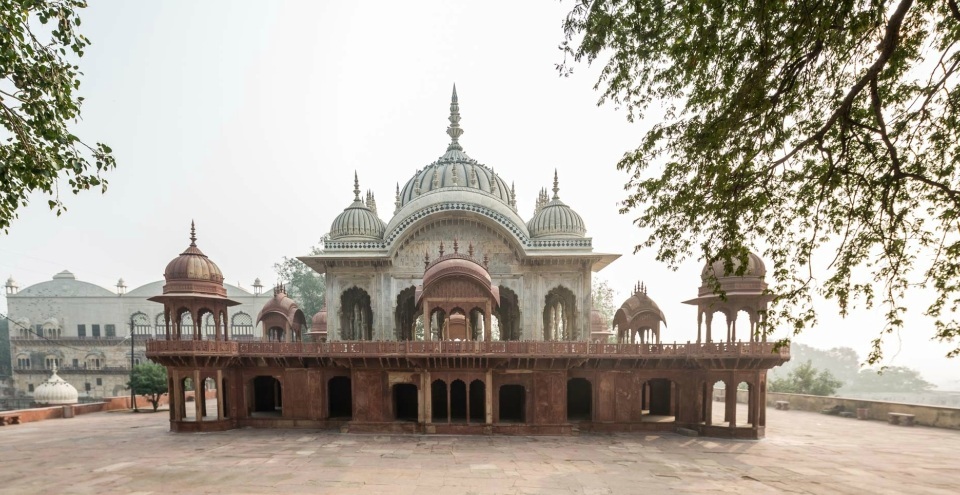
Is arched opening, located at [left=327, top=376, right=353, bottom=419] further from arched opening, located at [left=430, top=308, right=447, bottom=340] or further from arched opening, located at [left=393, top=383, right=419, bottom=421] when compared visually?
arched opening, located at [left=430, top=308, right=447, bottom=340]

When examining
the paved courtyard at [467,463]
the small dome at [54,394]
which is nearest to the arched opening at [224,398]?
the paved courtyard at [467,463]

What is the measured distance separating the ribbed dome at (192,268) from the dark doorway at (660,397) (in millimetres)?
18659

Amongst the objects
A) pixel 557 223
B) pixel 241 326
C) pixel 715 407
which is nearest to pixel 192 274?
pixel 557 223

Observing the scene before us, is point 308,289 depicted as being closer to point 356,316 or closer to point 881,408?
point 356,316

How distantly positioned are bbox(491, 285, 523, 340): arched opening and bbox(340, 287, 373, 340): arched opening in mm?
6697

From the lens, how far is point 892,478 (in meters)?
11.7

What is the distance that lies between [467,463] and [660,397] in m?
10.9

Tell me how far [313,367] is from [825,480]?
53.2 feet

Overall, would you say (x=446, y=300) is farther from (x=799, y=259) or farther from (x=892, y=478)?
(x=892, y=478)

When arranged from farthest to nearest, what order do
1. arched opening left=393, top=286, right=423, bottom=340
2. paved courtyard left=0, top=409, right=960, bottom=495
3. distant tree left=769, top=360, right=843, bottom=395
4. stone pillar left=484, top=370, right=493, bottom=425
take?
1. distant tree left=769, top=360, right=843, bottom=395
2. arched opening left=393, top=286, right=423, bottom=340
3. stone pillar left=484, top=370, right=493, bottom=425
4. paved courtyard left=0, top=409, right=960, bottom=495

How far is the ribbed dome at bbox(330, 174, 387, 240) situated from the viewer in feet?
79.4

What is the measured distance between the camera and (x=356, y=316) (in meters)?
24.7

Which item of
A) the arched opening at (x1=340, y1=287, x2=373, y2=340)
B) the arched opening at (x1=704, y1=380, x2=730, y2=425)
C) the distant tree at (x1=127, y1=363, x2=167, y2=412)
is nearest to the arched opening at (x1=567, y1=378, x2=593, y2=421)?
the arched opening at (x1=704, y1=380, x2=730, y2=425)

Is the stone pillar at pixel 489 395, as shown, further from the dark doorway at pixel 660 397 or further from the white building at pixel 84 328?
the white building at pixel 84 328
